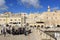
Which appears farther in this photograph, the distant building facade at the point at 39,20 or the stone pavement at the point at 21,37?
the distant building facade at the point at 39,20

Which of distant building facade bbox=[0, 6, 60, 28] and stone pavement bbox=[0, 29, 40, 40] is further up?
distant building facade bbox=[0, 6, 60, 28]

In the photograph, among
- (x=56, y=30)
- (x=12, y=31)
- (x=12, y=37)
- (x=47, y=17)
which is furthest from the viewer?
(x=47, y=17)

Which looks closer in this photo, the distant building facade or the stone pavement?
the stone pavement

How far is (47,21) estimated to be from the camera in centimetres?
5181

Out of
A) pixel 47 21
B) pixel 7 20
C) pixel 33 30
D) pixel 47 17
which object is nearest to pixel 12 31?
pixel 33 30

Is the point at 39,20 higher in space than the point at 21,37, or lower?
higher

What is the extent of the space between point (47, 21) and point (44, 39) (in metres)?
21.7

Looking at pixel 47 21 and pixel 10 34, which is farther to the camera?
pixel 47 21

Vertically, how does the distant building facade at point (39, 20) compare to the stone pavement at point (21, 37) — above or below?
above

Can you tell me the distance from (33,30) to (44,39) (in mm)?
3763

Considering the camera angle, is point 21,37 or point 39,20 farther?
point 39,20

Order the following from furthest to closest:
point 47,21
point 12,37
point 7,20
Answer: point 7,20 → point 47,21 → point 12,37

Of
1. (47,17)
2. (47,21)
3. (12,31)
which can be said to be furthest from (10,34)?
(47,17)

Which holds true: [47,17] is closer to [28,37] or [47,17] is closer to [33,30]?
[33,30]
